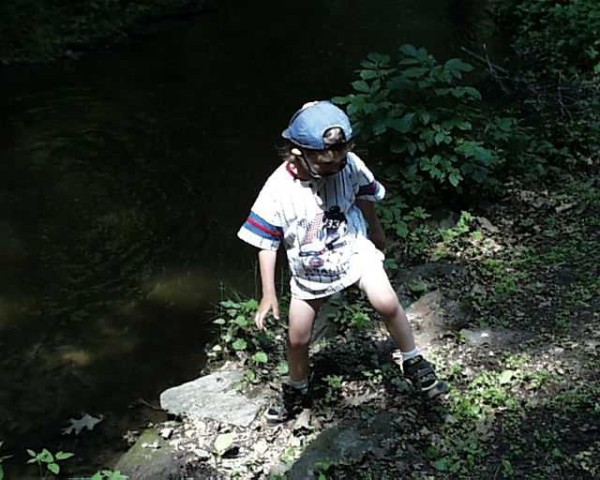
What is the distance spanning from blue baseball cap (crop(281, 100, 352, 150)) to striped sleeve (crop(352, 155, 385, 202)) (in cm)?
32

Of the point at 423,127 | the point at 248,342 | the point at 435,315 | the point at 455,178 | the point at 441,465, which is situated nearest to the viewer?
the point at 441,465

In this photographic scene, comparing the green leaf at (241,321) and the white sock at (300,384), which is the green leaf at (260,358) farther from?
the white sock at (300,384)

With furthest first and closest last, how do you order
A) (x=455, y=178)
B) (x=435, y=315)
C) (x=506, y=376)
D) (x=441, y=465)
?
(x=455, y=178) → (x=435, y=315) → (x=506, y=376) → (x=441, y=465)

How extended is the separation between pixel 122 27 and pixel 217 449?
1046cm

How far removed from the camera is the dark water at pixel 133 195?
4762 mm

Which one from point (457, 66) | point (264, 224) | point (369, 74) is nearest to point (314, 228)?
point (264, 224)

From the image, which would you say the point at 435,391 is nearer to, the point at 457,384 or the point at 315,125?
the point at 457,384

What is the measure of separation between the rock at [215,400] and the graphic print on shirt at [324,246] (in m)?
0.88

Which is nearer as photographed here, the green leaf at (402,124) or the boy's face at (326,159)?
the boy's face at (326,159)

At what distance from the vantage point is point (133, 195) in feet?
22.3

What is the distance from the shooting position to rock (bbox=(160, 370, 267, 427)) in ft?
12.9

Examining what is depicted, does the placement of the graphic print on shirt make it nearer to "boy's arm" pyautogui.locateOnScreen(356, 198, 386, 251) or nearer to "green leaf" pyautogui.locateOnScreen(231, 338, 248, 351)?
"boy's arm" pyautogui.locateOnScreen(356, 198, 386, 251)

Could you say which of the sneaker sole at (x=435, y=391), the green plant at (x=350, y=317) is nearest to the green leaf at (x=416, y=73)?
the green plant at (x=350, y=317)

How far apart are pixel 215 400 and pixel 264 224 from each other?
1131 mm
